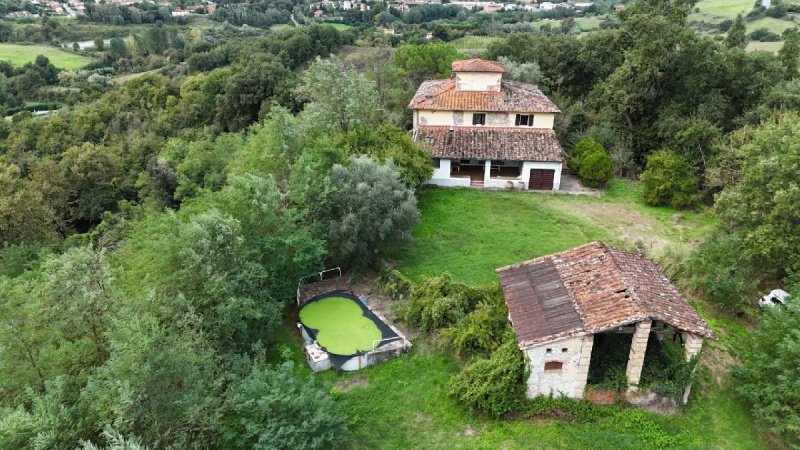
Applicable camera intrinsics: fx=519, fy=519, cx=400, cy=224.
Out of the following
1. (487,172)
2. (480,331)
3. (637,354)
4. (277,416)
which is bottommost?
(487,172)

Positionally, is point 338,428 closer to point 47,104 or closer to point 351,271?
point 351,271

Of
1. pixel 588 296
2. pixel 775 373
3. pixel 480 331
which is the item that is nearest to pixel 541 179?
pixel 588 296

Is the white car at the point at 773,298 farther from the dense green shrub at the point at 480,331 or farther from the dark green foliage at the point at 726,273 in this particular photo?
the dense green shrub at the point at 480,331

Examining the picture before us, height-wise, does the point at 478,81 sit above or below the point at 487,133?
above

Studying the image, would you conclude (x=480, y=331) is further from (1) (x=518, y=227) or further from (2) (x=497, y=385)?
(1) (x=518, y=227)

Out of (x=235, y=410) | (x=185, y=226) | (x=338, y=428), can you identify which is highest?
(x=185, y=226)

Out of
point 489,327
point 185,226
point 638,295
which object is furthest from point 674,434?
point 185,226

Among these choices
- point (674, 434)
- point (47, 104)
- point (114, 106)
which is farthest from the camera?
point (47, 104)
